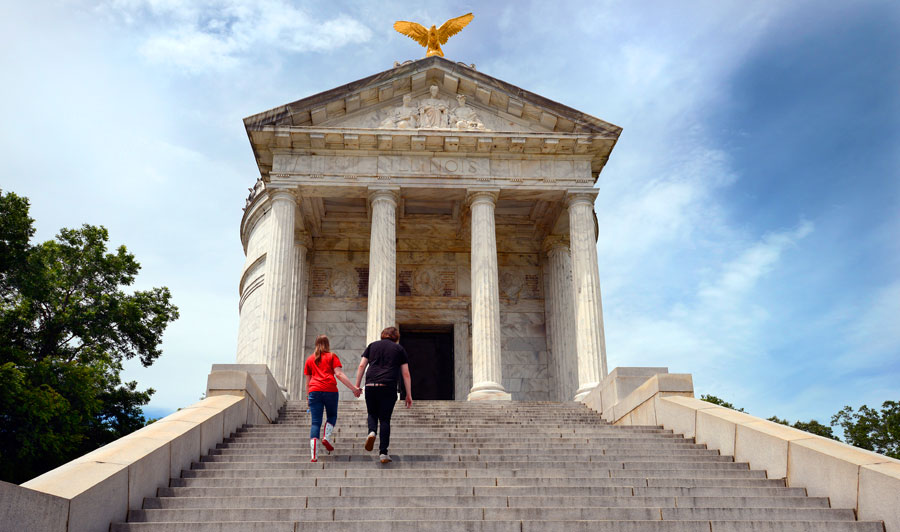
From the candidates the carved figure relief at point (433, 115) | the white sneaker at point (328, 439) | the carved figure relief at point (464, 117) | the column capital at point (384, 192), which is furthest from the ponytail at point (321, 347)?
the carved figure relief at point (464, 117)

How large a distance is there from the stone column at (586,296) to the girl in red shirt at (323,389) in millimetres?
11005

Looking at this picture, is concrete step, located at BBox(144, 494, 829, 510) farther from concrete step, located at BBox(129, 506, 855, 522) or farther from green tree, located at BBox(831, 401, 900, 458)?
green tree, located at BBox(831, 401, 900, 458)

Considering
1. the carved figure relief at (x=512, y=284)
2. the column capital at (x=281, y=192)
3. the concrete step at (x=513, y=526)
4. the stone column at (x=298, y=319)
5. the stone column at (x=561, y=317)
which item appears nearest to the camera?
the concrete step at (x=513, y=526)

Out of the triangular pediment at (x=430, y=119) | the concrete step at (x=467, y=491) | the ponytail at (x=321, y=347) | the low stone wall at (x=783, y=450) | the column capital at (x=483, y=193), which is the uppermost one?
the triangular pediment at (x=430, y=119)

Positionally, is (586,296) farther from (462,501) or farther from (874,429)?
(874,429)

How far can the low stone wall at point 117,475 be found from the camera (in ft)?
21.9

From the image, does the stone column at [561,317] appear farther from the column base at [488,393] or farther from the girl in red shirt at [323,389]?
the girl in red shirt at [323,389]

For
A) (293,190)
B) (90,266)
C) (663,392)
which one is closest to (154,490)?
(663,392)

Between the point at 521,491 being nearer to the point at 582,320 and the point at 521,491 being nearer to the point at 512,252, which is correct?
the point at 582,320

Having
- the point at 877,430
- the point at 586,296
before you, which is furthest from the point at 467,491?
the point at 877,430

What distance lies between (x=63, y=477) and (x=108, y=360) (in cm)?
2424

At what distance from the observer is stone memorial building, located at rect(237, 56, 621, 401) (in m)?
21.7

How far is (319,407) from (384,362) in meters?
1.17

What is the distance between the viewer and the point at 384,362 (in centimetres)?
1090
